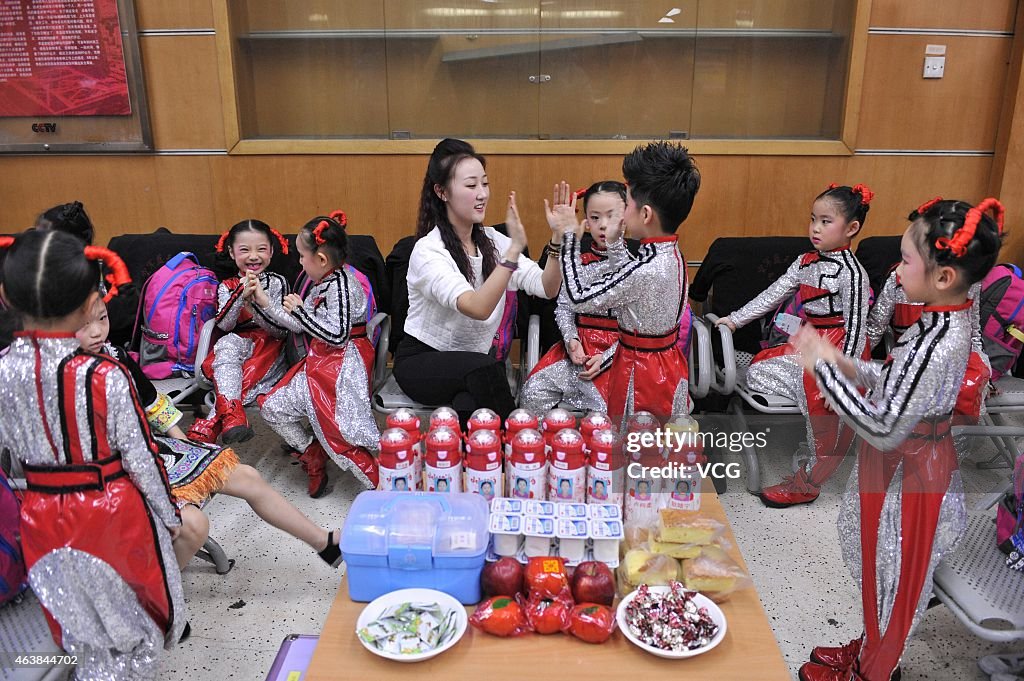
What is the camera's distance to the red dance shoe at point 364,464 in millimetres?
2624

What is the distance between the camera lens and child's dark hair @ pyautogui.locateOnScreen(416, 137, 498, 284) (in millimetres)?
2514

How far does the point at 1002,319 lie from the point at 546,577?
7.01ft

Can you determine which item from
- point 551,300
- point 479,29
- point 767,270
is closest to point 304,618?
point 551,300

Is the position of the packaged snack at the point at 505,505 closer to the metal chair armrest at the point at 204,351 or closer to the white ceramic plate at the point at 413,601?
the white ceramic plate at the point at 413,601

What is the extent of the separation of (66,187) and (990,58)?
4.51 metres

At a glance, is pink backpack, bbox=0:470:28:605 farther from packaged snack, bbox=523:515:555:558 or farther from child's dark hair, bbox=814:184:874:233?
child's dark hair, bbox=814:184:874:233

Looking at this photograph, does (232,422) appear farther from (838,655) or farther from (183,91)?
(838,655)

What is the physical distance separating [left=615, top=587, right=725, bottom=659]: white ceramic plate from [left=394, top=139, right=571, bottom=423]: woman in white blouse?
1052 millimetres

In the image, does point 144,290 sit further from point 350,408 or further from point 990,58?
point 990,58

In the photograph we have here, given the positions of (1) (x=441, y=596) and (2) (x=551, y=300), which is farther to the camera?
(2) (x=551, y=300)

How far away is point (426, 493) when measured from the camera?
165 centimetres

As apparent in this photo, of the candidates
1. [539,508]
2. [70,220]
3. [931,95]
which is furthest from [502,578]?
[931,95]

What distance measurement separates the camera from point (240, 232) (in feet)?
9.02

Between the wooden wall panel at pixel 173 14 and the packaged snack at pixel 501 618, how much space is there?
3093 millimetres
